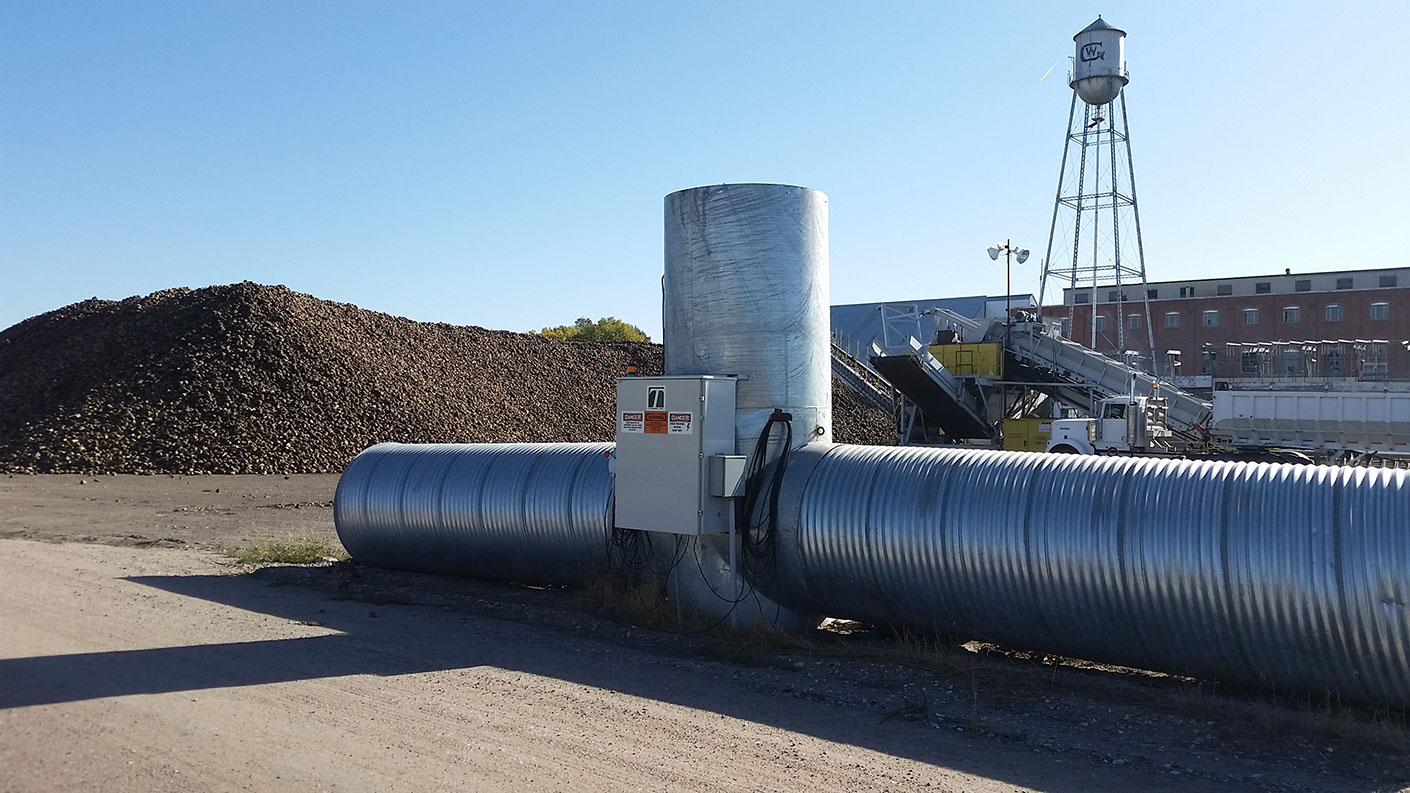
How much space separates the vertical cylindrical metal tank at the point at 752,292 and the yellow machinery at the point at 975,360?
88.2 ft

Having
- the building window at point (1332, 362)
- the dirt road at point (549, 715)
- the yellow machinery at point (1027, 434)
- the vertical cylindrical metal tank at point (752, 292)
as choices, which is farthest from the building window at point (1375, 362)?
the dirt road at point (549, 715)

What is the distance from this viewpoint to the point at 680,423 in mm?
9844

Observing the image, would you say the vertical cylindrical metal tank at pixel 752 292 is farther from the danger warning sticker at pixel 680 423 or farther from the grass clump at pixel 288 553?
the grass clump at pixel 288 553

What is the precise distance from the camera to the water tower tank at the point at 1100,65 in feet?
136

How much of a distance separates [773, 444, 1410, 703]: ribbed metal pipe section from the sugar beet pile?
24.4 m

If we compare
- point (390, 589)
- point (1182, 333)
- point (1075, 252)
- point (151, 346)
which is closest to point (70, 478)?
point (151, 346)

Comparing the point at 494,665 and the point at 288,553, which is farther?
the point at 288,553

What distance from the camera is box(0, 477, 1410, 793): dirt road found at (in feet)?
19.5

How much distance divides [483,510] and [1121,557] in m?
7.15

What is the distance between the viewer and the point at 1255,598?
288 inches

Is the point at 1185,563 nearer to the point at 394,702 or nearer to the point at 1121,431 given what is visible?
the point at 394,702

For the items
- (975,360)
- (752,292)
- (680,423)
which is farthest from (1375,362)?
(680,423)

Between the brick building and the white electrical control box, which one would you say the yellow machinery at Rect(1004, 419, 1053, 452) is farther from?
the brick building

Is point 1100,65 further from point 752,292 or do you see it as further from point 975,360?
point 752,292
